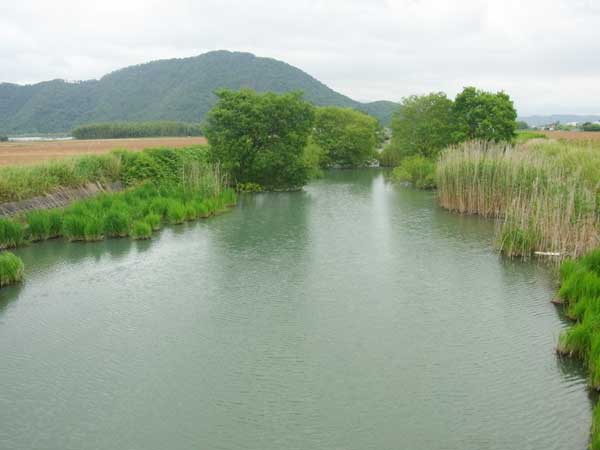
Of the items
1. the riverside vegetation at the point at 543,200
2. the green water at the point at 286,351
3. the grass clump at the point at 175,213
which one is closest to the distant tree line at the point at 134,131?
the riverside vegetation at the point at 543,200

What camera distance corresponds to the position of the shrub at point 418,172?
29.0 m

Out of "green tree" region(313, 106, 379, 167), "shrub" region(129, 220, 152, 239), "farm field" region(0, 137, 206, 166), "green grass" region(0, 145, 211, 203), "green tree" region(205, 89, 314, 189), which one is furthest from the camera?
"green tree" region(313, 106, 379, 167)

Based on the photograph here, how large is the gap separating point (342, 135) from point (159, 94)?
67.7 meters

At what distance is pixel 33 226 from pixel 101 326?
7.73 metres

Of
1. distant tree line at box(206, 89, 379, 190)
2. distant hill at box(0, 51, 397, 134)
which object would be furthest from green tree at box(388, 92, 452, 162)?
distant hill at box(0, 51, 397, 134)

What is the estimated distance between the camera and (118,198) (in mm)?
18875

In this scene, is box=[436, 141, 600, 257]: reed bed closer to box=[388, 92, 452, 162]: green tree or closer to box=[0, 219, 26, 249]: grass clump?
box=[388, 92, 452, 162]: green tree

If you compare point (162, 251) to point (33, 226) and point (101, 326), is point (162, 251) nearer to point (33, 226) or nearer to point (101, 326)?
point (33, 226)

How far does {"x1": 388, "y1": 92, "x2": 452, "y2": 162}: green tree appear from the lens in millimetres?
32156

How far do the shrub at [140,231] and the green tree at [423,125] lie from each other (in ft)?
67.7

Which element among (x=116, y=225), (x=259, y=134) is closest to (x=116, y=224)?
(x=116, y=225)

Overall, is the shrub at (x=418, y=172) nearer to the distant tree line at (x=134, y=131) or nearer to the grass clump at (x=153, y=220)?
the grass clump at (x=153, y=220)

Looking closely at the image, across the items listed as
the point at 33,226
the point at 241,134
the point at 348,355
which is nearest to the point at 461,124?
the point at 241,134

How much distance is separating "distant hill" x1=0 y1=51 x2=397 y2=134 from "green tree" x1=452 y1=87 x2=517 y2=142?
59.0 metres
